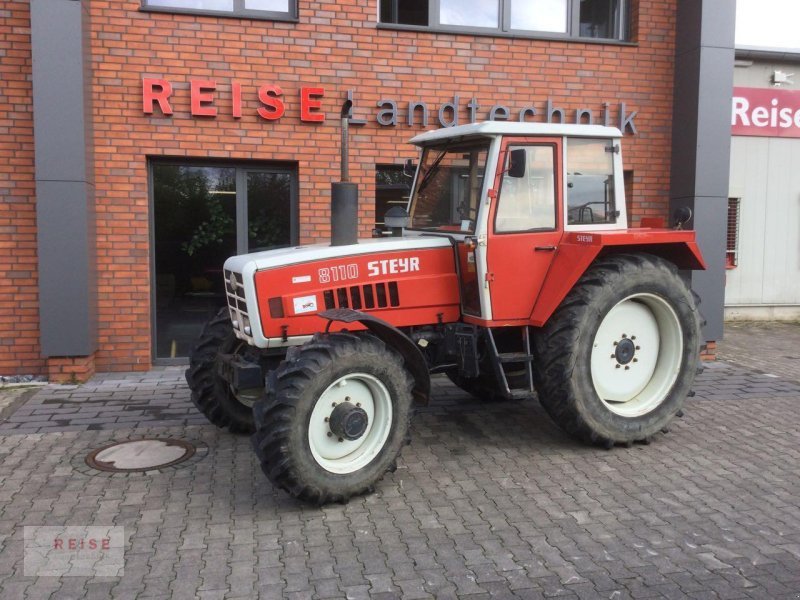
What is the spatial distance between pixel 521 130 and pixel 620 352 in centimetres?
185

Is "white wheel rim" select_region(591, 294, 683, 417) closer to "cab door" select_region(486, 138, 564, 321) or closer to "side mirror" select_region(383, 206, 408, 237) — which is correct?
"cab door" select_region(486, 138, 564, 321)

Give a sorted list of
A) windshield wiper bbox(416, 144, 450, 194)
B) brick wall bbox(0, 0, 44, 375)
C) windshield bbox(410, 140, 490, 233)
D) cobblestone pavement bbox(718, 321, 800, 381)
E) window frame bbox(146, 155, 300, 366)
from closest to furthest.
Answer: windshield bbox(410, 140, 490, 233) < windshield wiper bbox(416, 144, 450, 194) < brick wall bbox(0, 0, 44, 375) < window frame bbox(146, 155, 300, 366) < cobblestone pavement bbox(718, 321, 800, 381)

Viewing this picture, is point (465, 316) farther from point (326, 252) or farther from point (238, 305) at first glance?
point (238, 305)

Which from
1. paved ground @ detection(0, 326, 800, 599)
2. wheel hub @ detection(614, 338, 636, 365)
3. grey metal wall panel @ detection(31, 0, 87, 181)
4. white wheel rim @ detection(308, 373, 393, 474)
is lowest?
paved ground @ detection(0, 326, 800, 599)

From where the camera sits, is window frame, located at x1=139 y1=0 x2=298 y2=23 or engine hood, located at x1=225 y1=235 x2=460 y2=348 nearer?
engine hood, located at x1=225 y1=235 x2=460 y2=348

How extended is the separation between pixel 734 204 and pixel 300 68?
7793 millimetres

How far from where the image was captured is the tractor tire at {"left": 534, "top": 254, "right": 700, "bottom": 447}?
5.39m

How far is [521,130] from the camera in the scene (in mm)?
5418

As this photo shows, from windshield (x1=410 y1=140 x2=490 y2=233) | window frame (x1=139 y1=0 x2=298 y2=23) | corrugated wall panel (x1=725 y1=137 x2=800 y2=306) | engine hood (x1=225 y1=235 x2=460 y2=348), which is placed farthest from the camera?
corrugated wall panel (x1=725 y1=137 x2=800 y2=306)

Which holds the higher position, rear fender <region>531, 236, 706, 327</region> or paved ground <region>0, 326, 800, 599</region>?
rear fender <region>531, 236, 706, 327</region>

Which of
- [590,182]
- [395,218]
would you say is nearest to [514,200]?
[590,182]

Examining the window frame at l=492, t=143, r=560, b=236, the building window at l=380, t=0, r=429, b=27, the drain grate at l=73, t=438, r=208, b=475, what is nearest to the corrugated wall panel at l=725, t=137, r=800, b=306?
the building window at l=380, t=0, r=429, b=27

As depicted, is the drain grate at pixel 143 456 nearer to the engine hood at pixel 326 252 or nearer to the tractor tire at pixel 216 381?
the tractor tire at pixel 216 381

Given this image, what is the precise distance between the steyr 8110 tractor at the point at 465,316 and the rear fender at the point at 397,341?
12 mm
